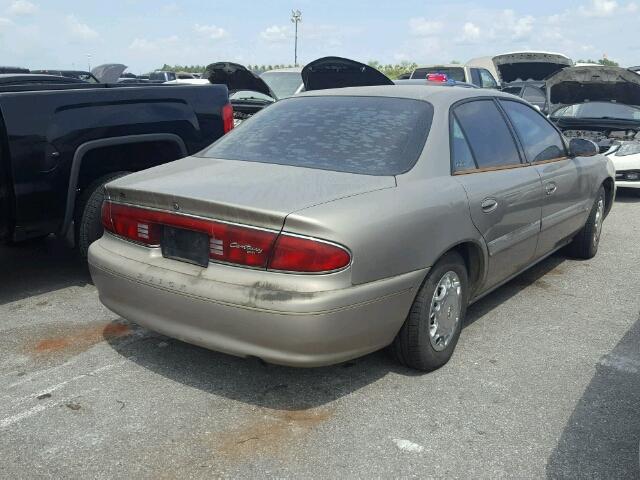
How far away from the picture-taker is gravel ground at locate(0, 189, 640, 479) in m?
2.67

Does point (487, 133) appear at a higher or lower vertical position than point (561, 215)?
higher

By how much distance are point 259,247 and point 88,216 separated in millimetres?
2280

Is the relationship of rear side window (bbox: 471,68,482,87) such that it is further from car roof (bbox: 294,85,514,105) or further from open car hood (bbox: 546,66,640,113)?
car roof (bbox: 294,85,514,105)

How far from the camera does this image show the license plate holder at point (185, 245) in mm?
3023

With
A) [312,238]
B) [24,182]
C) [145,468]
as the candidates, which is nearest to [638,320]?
[312,238]

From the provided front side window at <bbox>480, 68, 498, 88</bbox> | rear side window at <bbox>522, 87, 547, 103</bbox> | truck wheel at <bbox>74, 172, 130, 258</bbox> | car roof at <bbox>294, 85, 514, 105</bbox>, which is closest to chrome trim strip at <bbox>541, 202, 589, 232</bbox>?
car roof at <bbox>294, 85, 514, 105</bbox>

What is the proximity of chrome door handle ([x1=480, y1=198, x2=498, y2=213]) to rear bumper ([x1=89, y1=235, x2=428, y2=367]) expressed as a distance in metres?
0.75

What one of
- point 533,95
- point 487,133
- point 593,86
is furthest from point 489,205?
point 533,95

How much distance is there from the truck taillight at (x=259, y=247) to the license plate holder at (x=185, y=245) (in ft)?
0.10

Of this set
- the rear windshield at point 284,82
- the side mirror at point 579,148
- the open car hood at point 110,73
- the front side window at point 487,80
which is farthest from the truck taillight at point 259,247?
the front side window at point 487,80

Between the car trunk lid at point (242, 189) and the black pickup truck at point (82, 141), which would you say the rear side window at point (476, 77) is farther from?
the car trunk lid at point (242, 189)

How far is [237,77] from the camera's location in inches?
392

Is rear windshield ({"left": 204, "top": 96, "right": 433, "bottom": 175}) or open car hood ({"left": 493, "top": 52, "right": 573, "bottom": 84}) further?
open car hood ({"left": 493, "top": 52, "right": 573, "bottom": 84})

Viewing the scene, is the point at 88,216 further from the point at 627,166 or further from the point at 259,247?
the point at 627,166
